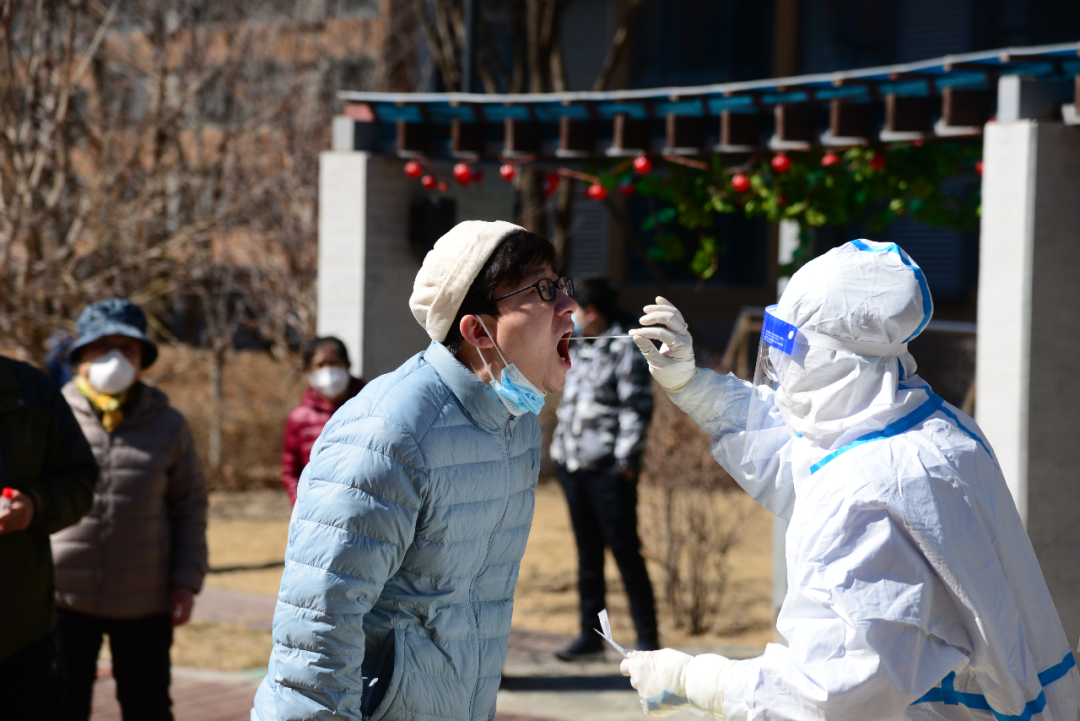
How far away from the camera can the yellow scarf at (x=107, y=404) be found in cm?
390

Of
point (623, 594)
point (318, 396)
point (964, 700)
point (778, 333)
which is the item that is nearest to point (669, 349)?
point (778, 333)

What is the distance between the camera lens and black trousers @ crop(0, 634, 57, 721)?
3.19 metres

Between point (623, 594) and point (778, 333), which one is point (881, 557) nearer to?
point (778, 333)

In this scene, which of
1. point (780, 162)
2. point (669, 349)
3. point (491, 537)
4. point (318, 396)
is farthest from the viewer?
point (780, 162)

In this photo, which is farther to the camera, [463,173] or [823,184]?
[463,173]

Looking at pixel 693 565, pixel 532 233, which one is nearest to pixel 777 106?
pixel 693 565

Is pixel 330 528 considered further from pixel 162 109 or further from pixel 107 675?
pixel 162 109

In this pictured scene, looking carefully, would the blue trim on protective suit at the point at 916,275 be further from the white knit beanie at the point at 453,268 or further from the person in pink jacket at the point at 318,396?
the person in pink jacket at the point at 318,396

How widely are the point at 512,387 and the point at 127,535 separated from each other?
7.02 ft

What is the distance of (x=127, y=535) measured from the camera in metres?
3.84

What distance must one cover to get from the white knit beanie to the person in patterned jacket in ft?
10.7

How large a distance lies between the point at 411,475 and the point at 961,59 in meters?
3.30

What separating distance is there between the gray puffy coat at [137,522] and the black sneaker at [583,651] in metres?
2.36

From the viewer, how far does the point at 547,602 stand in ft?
24.4
